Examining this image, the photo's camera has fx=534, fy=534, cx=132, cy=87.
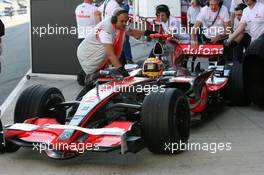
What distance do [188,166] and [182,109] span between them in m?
0.71

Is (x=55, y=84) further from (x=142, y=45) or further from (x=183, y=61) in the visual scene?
(x=142, y=45)

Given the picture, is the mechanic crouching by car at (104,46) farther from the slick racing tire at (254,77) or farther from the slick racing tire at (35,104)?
the slick racing tire at (254,77)

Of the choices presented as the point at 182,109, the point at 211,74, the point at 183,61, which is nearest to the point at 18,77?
the point at 183,61

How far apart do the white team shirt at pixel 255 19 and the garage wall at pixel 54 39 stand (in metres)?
3.99

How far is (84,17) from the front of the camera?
10.4m

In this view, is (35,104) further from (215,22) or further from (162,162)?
(215,22)

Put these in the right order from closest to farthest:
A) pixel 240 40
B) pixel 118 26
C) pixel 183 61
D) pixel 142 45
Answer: pixel 118 26, pixel 183 61, pixel 240 40, pixel 142 45

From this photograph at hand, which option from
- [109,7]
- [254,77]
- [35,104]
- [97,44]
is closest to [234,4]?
[109,7]

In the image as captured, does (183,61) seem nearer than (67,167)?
No

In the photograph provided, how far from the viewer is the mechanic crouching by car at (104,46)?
6.68 meters

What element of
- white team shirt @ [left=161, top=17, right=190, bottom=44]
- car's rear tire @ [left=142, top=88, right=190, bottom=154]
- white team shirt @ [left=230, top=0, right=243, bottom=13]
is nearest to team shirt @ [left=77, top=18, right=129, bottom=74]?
car's rear tire @ [left=142, top=88, right=190, bottom=154]

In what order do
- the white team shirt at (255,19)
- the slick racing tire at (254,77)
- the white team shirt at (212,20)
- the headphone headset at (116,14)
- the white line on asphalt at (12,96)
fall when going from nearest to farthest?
the headphone headset at (116,14) < the slick racing tire at (254,77) < the white team shirt at (255,19) < the white line on asphalt at (12,96) < the white team shirt at (212,20)

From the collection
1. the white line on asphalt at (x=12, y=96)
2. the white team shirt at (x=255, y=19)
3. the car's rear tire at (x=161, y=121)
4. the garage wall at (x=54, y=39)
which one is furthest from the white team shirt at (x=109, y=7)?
the car's rear tire at (x=161, y=121)

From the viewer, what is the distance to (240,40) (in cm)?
928
